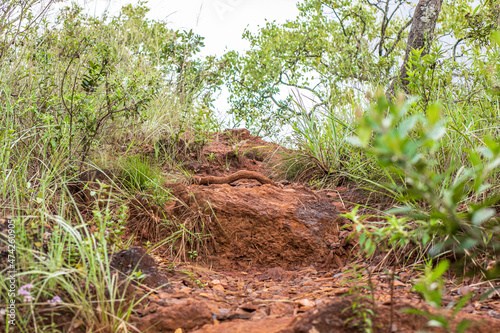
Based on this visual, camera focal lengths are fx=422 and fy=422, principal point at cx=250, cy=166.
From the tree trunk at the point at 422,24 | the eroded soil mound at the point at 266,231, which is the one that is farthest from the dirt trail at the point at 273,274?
the tree trunk at the point at 422,24

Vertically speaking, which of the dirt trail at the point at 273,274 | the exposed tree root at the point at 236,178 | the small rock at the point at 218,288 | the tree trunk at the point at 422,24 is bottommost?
the small rock at the point at 218,288

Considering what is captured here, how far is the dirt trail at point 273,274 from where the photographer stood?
1.64 m

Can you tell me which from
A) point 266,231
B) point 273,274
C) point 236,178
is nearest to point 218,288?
point 273,274

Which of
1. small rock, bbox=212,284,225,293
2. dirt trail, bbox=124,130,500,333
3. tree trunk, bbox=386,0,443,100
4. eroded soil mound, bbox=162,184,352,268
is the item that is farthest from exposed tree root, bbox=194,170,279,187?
tree trunk, bbox=386,0,443,100

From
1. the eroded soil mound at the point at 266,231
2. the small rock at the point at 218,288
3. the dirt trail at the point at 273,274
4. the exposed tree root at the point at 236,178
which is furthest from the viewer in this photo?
the exposed tree root at the point at 236,178

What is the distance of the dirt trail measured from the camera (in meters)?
1.64

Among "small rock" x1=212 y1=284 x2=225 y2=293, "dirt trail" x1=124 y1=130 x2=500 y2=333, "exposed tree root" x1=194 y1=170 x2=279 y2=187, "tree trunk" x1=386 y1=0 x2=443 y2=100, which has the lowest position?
"small rock" x1=212 y1=284 x2=225 y2=293

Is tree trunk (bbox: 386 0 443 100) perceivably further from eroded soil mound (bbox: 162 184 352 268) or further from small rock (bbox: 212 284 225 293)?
small rock (bbox: 212 284 225 293)

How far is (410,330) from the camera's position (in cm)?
150

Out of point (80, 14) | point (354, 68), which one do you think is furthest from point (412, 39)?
point (80, 14)

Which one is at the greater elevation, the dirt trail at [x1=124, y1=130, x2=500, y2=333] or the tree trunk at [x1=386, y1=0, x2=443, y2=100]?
the tree trunk at [x1=386, y1=0, x2=443, y2=100]

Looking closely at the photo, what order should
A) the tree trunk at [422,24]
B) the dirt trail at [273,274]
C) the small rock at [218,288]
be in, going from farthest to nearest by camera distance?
the tree trunk at [422,24] → the small rock at [218,288] → the dirt trail at [273,274]

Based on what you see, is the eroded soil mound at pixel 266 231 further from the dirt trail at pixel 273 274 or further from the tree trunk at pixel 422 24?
the tree trunk at pixel 422 24

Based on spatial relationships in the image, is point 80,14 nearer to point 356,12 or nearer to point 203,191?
point 203,191
